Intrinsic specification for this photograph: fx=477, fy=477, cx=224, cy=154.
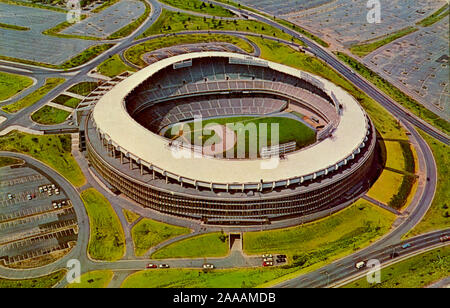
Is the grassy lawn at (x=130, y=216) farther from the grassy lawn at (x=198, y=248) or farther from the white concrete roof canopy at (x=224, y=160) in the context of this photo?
the white concrete roof canopy at (x=224, y=160)

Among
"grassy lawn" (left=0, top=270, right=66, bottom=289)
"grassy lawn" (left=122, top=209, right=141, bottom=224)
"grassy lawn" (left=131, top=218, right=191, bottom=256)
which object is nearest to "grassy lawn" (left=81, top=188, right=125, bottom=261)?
"grassy lawn" (left=122, top=209, right=141, bottom=224)

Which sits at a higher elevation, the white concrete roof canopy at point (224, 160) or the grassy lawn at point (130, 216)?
the white concrete roof canopy at point (224, 160)

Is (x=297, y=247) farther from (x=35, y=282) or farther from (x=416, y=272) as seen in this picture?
(x=35, y=282)

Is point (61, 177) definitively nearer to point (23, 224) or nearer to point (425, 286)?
point (23, 224)

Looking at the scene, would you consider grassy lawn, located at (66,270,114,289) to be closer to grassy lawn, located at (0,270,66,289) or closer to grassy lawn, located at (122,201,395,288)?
grassy lawn, located at (0,270,66,289)

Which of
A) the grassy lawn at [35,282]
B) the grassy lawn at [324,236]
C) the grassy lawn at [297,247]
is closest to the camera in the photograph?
the grassy lawn at [35,282]

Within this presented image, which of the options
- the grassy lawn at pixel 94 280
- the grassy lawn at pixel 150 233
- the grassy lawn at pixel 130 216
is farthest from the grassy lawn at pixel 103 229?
the grassy lawn at pixel 94 280
